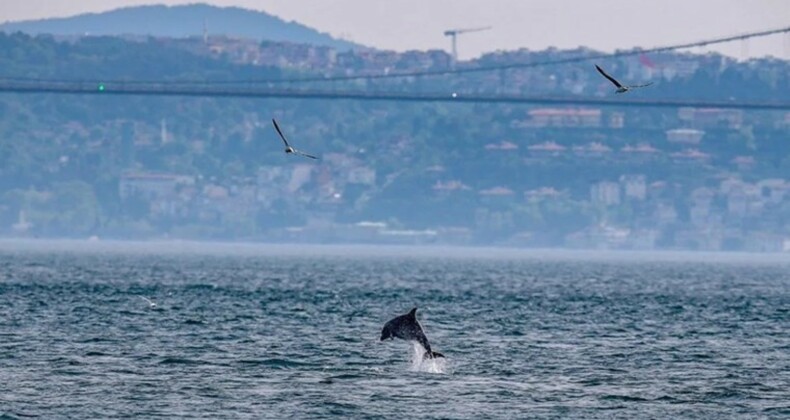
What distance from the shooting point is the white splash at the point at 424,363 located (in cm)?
5503

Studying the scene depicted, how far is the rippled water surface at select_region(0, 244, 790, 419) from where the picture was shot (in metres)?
48.3

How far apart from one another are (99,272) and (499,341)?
223ft

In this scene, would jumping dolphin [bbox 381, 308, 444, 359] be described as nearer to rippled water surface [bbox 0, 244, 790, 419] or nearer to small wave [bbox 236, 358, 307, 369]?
rippled water surface [bbox 0, 244, 790, 419]

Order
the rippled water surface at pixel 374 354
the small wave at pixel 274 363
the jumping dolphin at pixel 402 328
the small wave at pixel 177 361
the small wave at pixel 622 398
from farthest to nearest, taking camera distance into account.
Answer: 1. the small wave at pixel 177 361
2. the small wave at pixel 274 363
3. the jumping dolphin at pixel 402 328
4. the small wave at pixel 622 398
5. the rippled water surface at pixel 374 354

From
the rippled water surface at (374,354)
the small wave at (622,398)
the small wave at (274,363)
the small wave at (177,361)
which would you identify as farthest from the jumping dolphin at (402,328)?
the small wave at (177,361)

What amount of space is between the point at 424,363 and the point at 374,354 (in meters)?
4.45

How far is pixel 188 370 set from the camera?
54531 mm

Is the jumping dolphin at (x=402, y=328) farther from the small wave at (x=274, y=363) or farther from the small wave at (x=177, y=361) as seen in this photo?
the small wave at (x=177, y=361)

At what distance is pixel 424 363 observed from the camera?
55.7m

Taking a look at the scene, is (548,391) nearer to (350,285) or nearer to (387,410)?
(387,410)

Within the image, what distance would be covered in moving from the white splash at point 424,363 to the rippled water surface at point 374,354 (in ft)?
0.57

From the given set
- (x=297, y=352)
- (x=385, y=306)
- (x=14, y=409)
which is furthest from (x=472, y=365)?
(x=385, y=306)

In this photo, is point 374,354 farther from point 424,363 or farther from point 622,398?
point 622,398

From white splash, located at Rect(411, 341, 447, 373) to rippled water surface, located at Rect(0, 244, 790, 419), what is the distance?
17cm
